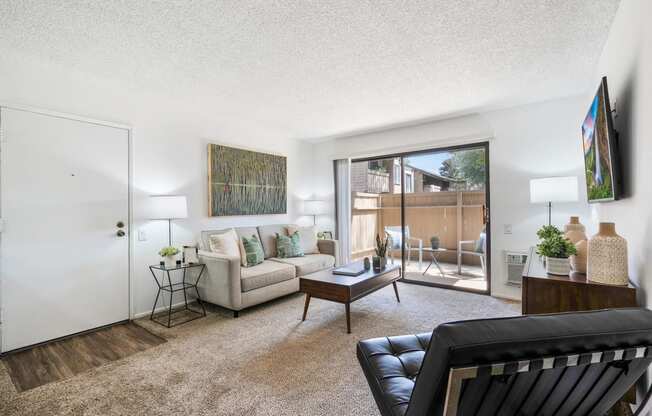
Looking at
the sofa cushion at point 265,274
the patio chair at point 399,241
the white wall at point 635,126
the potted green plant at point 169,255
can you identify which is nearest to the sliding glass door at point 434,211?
the patio chair at point 399,241

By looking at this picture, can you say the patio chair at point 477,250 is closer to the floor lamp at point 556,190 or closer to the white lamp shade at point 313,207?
the floor lamp at point 556,190

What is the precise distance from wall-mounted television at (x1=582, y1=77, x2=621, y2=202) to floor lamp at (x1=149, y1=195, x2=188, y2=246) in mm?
3541

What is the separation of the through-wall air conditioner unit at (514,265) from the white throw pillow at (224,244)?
3.32 m

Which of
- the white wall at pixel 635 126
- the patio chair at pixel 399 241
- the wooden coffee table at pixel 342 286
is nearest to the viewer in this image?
the white wall at pixel 635 126

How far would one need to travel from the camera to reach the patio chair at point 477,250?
160 inches

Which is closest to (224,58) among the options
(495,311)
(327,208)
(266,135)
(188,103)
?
(188,103)

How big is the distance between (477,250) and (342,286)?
2.43 metres

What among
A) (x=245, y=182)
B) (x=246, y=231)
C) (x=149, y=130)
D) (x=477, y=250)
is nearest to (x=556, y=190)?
(x=477, y=250)

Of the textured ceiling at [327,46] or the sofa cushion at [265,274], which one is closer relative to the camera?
the textured ceiling at [327,46]

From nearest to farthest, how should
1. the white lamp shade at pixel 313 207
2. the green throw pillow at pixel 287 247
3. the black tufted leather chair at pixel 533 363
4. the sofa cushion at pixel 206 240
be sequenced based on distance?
1. the black tufted leather chair at pixel 533 363
2. the sofa cushion at pixel 206 240
3. the green throw pillow at pixel 287 247
4. the white lamp shade at pixel 313 207

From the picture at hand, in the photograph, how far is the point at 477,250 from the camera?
4.19 m

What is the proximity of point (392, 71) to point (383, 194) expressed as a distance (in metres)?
2.55

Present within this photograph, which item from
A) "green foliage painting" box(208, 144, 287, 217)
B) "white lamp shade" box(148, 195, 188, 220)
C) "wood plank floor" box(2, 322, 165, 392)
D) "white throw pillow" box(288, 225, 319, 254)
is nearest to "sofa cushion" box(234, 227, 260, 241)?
"green foliage painting" box(208, 144, 287, 217)

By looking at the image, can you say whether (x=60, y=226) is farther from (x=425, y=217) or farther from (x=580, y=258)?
(x=425, y=217)
